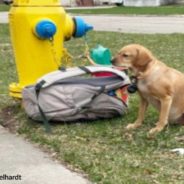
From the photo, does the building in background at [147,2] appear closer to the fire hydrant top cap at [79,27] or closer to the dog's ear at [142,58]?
the fire hydrant top cap at [79,27]

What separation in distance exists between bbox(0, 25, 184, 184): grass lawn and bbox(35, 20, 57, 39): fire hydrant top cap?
0.91m

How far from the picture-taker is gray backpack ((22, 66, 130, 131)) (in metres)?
5.87

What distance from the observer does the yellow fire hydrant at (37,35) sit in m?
6.41

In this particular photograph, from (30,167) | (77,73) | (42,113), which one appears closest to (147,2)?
(77,73)

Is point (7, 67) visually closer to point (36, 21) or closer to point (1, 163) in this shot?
point (36, 21)

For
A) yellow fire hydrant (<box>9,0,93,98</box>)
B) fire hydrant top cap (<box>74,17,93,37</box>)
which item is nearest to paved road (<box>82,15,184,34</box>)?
fire hydrant top cap (<box>74,17,93,37</box>)

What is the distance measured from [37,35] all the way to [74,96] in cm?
93

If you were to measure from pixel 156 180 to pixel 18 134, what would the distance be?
2008mm

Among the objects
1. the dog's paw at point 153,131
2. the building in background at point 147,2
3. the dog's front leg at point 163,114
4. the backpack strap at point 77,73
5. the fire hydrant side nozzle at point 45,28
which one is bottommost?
the building in background at point 147,2

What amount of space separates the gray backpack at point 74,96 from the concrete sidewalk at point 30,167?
1.61 ft

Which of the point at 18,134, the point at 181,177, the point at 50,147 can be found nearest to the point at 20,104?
the point at 18,134

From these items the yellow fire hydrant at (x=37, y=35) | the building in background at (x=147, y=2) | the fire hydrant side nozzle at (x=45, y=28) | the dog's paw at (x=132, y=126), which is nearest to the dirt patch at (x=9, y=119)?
the yellow fire hydrant at (x=37, y=35)

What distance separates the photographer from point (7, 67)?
33.6 ft

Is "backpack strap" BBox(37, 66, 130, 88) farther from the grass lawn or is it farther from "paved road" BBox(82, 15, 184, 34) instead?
"paved road" BBox(82, 15, 184, 34)
